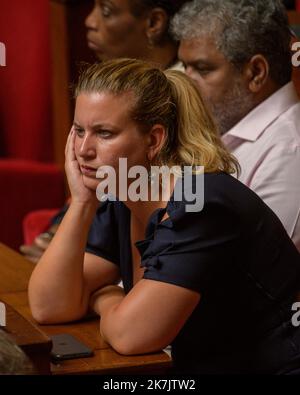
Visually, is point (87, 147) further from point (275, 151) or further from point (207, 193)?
point (275, 151)

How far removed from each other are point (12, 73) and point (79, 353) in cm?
203

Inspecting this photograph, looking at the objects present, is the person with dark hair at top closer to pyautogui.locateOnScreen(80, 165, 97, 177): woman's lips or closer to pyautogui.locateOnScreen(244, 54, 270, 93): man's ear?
pyautogui.locateOnScreen(244, 54, 270, 93): man's ear

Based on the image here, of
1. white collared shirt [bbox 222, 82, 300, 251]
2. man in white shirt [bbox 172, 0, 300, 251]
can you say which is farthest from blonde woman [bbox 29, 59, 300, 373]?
man in white shirt [bbox 172, 0, 300, 251]

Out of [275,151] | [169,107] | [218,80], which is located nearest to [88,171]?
[169,107]

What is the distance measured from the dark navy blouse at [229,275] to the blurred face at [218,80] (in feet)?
2.48

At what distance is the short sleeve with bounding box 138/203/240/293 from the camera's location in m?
1.51

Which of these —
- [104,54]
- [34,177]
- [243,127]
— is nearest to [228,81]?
[243,127]

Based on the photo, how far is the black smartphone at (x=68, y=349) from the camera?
145 centimetres

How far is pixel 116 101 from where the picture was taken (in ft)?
5.27

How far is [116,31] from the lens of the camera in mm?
2914

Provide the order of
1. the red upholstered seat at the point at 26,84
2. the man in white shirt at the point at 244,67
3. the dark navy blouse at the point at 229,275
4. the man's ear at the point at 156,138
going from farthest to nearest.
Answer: the red upholstered seat at the point at 26,84
the man in white shirt at the point at 244,67
the man's ear at the point at 156,138
the dark navy blouse at the point at 229,275

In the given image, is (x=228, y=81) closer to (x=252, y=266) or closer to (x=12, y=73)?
(x=252, y=266)

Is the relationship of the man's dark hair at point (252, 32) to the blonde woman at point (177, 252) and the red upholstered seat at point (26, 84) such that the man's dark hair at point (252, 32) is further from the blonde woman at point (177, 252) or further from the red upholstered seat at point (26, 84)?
the red upholstered seat at point (26, 84)

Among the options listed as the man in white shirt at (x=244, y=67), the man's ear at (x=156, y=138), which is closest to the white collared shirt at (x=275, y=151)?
the man in white shirt at (x=244, y=67)
